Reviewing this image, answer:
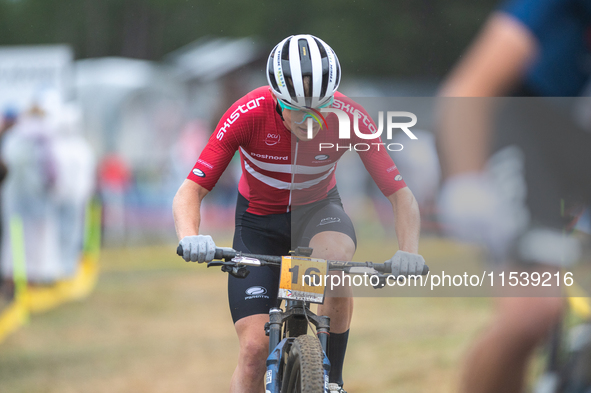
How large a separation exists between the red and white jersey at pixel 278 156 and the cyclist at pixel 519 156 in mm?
972

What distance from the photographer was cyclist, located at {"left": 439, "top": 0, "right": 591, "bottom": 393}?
2078 millimetres

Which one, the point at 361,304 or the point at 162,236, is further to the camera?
the point at 162,236

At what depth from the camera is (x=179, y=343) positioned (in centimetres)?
832

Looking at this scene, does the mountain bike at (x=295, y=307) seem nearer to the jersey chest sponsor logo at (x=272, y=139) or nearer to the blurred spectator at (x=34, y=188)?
the jersey chest sponsor logo at (x=272, y=139)

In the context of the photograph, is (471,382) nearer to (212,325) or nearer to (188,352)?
(188,352)

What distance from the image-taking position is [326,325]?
3.14 metres

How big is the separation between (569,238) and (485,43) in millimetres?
888

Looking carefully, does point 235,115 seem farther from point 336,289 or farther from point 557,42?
point 557,42

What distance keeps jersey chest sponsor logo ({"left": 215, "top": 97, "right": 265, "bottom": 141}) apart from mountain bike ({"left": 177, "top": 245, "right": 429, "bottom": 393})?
699mm

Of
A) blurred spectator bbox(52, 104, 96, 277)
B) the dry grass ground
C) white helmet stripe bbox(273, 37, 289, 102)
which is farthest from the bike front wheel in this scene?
blurred spectator bbox(52, 104, 96, 277)

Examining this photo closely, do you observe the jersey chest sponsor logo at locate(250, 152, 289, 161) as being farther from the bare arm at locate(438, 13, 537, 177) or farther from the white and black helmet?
the bare arm at locate(438, 13, 537, 177)

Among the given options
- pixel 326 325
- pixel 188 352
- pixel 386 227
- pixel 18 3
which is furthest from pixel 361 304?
pixel 18 3

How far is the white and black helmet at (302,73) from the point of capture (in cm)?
318

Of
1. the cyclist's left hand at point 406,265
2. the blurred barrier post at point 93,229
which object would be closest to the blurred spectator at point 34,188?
the blurred barrier post at point 93,229
